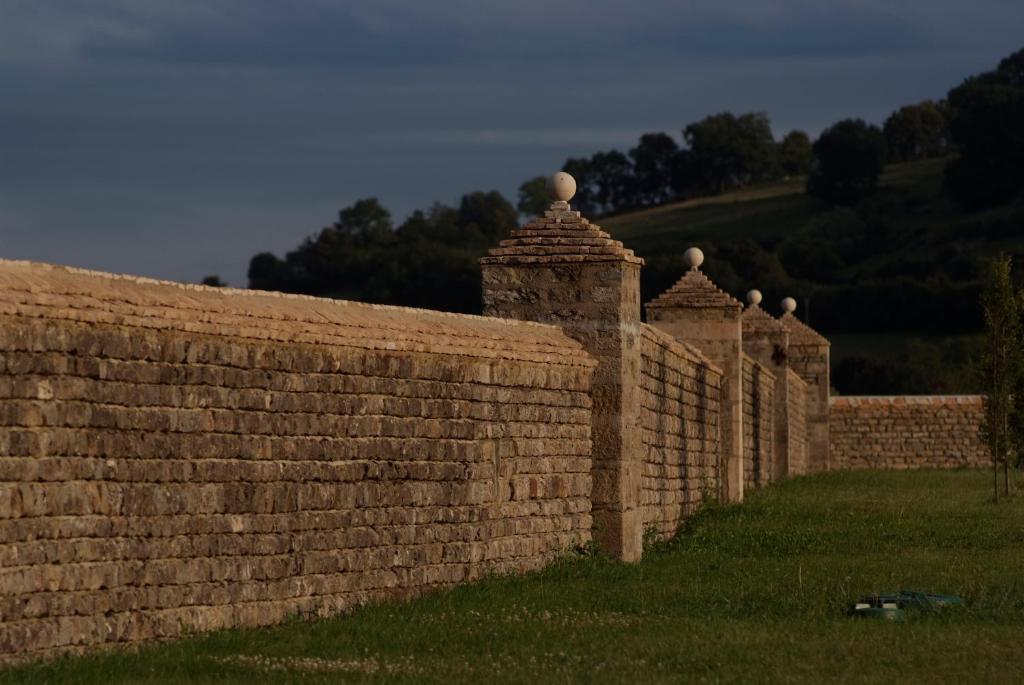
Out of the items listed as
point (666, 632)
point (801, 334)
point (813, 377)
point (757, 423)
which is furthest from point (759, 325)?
point (666, 632)

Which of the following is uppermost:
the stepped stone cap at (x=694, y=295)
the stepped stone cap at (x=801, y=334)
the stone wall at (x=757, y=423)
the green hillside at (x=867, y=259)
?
the green hillside at (x=867, y=259)

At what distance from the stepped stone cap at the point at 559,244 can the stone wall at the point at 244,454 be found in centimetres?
96

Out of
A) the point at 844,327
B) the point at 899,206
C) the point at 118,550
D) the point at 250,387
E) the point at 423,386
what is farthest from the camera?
the point at 899,206

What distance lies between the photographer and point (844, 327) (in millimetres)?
88312

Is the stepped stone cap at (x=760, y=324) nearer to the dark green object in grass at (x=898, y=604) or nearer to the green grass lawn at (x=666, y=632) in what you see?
the green grass lawn at (x=666, y=632)

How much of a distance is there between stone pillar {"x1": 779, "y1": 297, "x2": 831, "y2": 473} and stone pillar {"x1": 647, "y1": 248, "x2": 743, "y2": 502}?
18469 mm

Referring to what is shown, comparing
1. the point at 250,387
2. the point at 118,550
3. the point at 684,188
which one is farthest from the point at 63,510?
the point at 684,188

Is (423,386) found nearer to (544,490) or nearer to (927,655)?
(544,490)

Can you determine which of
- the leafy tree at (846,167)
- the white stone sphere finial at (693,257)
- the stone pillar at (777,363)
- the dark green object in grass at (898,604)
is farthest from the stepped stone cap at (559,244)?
the leafy tree at (846,167)

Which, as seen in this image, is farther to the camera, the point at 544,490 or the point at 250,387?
the point at 544,490

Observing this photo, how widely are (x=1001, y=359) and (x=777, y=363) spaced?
1067 cm

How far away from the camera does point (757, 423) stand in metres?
32.7

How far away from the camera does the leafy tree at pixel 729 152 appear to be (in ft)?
436

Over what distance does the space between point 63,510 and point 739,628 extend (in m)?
4.27
